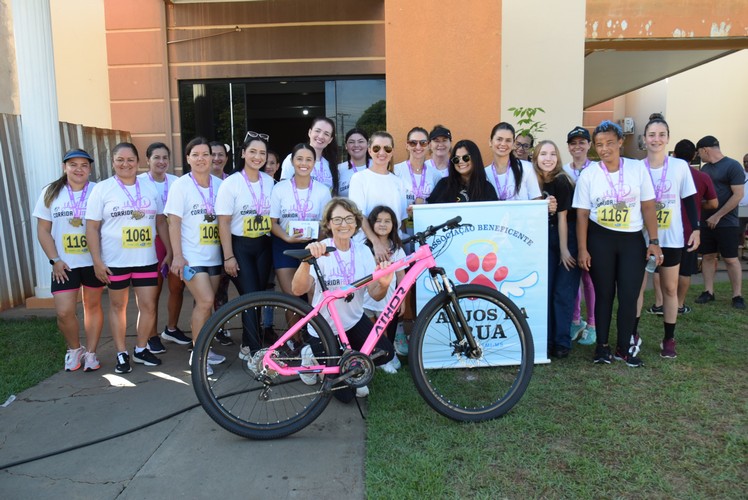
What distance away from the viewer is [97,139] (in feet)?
27.2

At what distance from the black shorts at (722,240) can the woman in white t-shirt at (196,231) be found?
5.77 metres

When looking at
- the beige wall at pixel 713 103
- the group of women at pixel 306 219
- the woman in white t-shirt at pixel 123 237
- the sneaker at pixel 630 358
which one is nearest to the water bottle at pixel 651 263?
the group of women at pixel 306 219

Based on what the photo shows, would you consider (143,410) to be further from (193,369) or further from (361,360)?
(361,360)

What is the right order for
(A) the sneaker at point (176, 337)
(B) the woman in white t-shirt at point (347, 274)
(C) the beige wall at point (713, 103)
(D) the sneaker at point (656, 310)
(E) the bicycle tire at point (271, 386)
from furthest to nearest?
(C) the beige wall at point (713, 103)
(D) the sneaker at point (656, 310)
(A) the sneaker at point (176, 337)
(B) the woman in white t-shirt at point (347, 274)
(E) the bicycle tire at point (271, 386)

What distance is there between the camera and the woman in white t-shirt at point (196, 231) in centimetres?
433

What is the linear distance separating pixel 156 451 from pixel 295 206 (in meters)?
2.06

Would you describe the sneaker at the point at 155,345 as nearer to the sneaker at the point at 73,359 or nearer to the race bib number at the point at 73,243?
the sneaker at the point at 73,359

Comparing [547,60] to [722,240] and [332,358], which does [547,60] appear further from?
[332,358]

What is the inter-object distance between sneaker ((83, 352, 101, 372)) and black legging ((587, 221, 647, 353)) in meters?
4.21

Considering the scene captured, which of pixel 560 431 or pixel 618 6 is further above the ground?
pixel 618 6

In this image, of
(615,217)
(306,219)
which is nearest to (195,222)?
(306,219)

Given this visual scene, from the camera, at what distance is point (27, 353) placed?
514cm

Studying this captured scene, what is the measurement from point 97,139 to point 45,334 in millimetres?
3699

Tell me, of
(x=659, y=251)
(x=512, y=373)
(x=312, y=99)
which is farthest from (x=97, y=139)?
(x=659, y=251)
